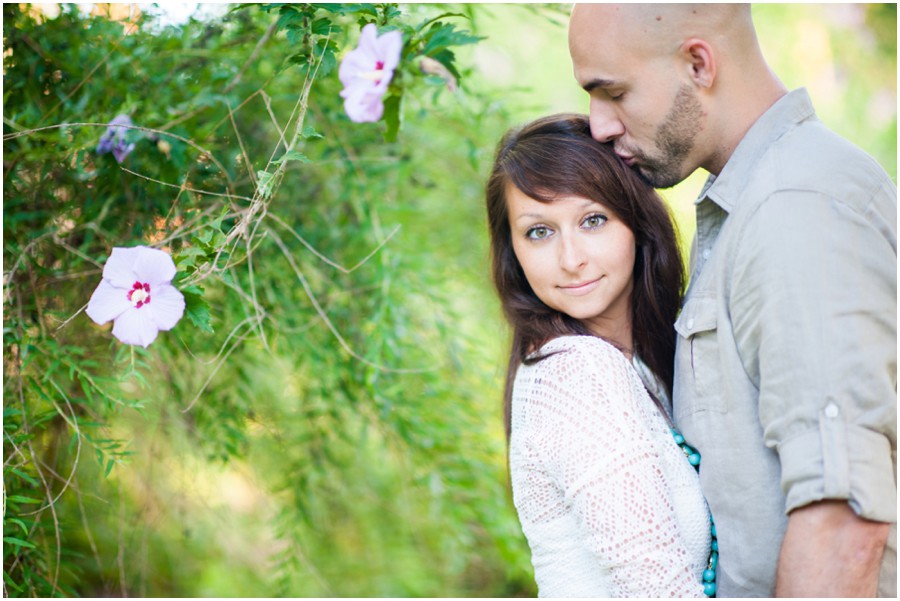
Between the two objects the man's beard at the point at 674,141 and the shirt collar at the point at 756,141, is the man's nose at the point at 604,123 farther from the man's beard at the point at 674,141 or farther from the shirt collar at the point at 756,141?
the shirt collar at the point at 756,141

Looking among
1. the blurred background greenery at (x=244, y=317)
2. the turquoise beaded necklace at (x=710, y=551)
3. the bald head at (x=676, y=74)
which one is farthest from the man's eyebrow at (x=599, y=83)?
the turquoise beaded necklace at (x=710, y=551)

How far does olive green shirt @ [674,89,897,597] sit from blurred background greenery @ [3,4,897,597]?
0.54m

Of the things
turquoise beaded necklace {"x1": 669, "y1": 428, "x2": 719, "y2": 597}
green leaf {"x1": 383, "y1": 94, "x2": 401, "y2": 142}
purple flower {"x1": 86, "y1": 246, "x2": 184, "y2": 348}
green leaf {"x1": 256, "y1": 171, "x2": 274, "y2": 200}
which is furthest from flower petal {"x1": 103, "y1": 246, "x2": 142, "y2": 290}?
turquoise beaded necklace {"x1": 669, "y1": 428, "x2": 719, "y2": 597}

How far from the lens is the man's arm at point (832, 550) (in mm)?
1066

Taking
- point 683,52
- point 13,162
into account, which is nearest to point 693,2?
point 683,52

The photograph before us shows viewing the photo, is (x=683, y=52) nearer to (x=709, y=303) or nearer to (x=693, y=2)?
(x=693, y=2)

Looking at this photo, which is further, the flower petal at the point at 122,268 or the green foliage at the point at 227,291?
the green foliage at the point at 227,291

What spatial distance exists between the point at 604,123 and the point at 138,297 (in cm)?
81

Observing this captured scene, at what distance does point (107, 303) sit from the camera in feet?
3.75

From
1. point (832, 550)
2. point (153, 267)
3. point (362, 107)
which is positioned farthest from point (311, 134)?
point (832, 550)

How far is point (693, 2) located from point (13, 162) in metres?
1.26

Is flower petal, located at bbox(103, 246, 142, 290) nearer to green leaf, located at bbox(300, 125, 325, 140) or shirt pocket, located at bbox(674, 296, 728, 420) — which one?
green leaf, located at bbox(300, 125, 325, 140)

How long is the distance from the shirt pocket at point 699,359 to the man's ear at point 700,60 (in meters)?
0.35

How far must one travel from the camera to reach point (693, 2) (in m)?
1.26
